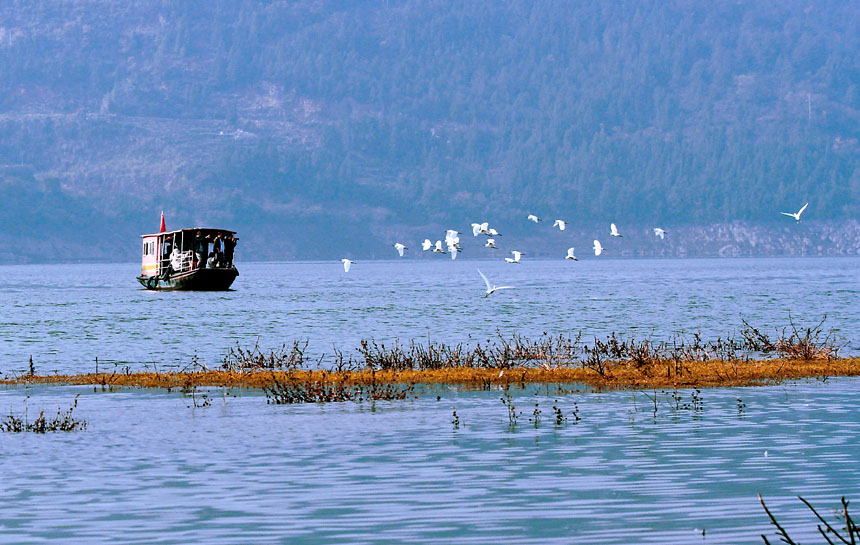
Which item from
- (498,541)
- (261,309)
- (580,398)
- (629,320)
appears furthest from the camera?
(261,309)

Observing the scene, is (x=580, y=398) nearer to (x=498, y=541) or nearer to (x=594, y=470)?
(x=594, y=470)

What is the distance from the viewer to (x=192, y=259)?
9850 cm

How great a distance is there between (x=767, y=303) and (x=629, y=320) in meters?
25.8

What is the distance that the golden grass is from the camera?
31.5 m

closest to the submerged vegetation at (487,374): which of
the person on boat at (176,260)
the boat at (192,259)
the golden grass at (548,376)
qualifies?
the golden grass at (548,376)

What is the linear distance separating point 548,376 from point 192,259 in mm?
68671

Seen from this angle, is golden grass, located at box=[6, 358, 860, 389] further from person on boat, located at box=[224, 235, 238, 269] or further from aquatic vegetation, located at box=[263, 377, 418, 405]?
person on boat, located at box=[224, 235, 238, 269]

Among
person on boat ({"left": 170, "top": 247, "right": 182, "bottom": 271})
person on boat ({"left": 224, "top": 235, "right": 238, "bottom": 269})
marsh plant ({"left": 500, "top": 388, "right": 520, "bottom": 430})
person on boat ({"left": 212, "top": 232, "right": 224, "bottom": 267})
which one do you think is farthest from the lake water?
person on boat ({"left": 170, "top": 247, "right": 182, "bottom": 271})

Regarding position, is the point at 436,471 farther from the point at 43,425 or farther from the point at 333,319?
the point at 333,319

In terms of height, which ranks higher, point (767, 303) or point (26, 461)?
point (767, 303)

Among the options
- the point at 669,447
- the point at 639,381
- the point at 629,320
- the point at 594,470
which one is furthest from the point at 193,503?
the point at 629,320

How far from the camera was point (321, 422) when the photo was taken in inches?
1010

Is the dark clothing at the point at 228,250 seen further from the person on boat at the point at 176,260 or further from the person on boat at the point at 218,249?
the person on boat at the point at 176,260

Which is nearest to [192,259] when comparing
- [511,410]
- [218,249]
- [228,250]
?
[218,249]
